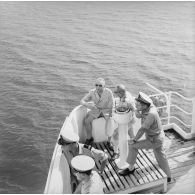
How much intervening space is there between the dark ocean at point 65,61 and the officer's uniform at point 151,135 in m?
6.05

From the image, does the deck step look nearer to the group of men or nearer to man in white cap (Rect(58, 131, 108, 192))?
the group of men

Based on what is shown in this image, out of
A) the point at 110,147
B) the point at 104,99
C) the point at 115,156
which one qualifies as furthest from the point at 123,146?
the point at 104,99

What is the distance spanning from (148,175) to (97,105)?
1.58 metres

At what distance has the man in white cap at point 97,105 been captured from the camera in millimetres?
5969

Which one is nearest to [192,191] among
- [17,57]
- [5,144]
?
[5,144]

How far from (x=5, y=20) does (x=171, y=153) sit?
27.7m

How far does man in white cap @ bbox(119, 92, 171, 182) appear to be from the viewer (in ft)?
15.7

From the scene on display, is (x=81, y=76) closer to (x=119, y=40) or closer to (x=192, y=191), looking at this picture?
(x=119, y=40)

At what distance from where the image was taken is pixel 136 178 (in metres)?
5.16

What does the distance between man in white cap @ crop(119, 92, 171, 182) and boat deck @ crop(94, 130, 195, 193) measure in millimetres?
138

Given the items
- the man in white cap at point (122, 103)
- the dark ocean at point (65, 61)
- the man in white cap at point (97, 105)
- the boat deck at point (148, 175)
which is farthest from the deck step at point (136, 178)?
the dark ocean at point (65, 61)

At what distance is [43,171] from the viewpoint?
1127 cm

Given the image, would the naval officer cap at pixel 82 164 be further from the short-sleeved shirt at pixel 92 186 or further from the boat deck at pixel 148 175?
the boat deck at pixel 148 175

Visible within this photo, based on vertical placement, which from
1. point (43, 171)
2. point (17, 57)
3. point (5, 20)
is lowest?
point (43, 171)
